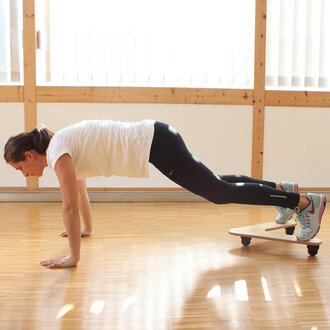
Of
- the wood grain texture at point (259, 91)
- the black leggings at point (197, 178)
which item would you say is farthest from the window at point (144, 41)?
the black leggings at point (197, 178)

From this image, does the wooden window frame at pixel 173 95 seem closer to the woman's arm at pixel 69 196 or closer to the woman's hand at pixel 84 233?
the woman's hand at pixel 84 233

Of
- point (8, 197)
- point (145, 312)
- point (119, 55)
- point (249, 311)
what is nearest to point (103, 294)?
point (145, 312)

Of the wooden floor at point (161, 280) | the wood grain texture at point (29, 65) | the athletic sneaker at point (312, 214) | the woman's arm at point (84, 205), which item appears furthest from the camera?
the wood grain texture at point (29, 65)

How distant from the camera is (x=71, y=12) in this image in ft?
11.7

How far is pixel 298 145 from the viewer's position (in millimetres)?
3730

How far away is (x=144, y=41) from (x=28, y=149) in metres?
2.02

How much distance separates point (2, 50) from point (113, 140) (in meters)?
2.14

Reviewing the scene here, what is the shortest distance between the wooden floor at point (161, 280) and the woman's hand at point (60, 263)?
0.03 meters

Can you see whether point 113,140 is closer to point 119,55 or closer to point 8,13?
point 119,55

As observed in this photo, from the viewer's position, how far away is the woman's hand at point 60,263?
6.51 ft

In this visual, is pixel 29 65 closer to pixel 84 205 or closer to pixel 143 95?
pixel 143 95

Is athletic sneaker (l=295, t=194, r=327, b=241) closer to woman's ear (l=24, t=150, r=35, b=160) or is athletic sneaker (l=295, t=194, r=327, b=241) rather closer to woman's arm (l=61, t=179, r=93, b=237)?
woman's arm (l=61, t=179, r=93, b=237)

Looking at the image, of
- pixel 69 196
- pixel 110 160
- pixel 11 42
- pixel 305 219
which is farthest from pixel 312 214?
pixel 11 42

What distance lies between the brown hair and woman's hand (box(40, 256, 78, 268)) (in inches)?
19.1
